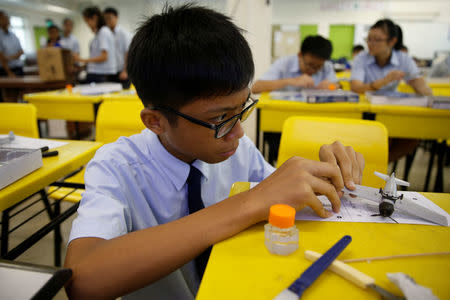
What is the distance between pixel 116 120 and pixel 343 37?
10.2 meters

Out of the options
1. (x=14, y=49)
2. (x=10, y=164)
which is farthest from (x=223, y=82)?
(x=14, y=49)

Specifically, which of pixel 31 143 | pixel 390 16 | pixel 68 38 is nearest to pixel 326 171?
pixel 31 143

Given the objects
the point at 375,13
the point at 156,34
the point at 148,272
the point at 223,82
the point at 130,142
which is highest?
the point at 375,13

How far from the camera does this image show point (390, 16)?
29.9 ft

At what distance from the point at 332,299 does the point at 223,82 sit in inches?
18.1

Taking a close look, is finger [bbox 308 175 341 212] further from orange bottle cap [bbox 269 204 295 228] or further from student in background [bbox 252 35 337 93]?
student in background [bbox 252 35 337 93]

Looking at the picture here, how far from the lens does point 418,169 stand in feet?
9.64

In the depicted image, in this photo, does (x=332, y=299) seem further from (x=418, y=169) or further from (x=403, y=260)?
(x=418, y=169)

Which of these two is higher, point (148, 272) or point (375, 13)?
point (375, 13)

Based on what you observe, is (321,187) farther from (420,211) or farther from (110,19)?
(110,19)

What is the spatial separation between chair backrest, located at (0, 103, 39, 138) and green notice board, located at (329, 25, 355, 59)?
996cm

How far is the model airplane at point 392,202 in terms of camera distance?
20.7 inches

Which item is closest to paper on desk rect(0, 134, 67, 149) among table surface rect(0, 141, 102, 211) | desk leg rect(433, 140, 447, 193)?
table surface rect(0, 141, 102, 211)

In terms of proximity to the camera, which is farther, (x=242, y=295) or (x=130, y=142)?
Result: (x=130, y=142)
